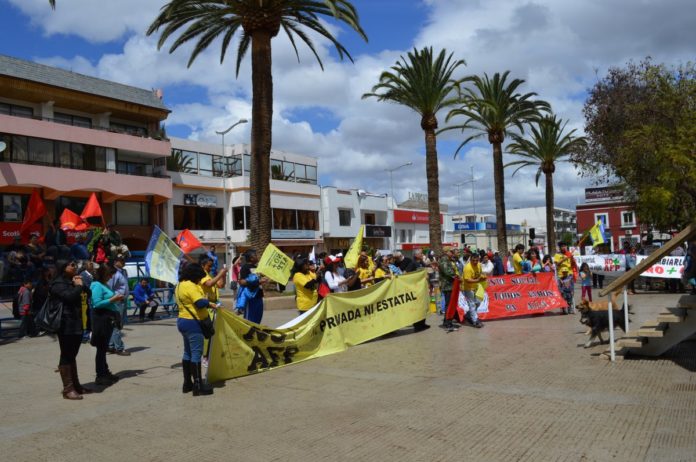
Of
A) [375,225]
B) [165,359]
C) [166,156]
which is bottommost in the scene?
[165,359]

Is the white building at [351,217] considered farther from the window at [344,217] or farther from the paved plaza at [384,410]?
the paved plaza at [384,410]

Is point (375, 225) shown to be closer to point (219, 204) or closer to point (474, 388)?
point (219, 204)

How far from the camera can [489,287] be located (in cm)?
1426

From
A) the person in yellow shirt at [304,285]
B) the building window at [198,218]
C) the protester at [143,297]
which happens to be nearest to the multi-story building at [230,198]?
the building window at [198,218]

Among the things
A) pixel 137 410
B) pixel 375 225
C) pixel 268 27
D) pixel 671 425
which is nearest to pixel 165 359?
pixel 137 410

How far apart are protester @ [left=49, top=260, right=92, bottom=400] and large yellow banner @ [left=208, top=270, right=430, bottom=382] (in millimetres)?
1692

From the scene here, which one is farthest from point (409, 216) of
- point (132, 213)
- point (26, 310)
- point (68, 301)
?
point (68, 301)

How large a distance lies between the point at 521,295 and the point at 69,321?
35.8ft

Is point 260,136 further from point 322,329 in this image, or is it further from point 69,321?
point 69,321

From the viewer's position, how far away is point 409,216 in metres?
68.5

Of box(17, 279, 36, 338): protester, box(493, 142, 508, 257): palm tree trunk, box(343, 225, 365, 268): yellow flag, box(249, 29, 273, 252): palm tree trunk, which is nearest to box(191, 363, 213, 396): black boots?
box(343, 225, 365, 268): yellow flag

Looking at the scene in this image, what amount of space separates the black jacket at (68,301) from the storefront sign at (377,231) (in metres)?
51.4

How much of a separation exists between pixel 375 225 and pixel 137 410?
54.3 meters

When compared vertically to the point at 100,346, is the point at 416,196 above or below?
above
